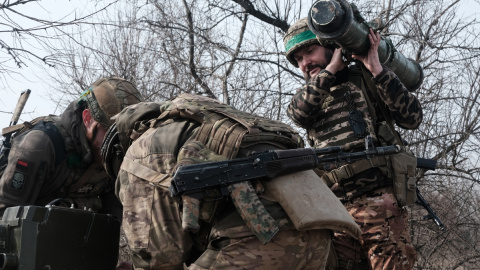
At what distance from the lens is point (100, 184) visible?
Answer: 15.1ft

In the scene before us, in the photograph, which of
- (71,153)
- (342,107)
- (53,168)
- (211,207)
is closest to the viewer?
(211,207)

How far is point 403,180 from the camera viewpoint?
3.80m

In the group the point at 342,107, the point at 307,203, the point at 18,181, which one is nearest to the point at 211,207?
the point at 307,203

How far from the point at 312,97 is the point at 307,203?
4.01 feet

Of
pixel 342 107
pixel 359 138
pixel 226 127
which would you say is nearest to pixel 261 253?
pixel 226 127

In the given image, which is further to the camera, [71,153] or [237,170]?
[71,153]

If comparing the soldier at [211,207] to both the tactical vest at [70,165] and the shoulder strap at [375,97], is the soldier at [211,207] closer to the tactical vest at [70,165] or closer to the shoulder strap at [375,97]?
the shoulder strap at [375,97]

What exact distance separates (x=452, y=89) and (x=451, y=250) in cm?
172

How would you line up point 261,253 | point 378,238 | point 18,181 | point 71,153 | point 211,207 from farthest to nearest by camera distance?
1. point 71,153
2. point 18,181
3. point 378,238
4. point 211,207
5. point 261,253

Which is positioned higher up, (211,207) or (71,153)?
(71,153)

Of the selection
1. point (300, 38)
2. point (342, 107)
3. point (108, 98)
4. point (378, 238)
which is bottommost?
point (378, 238)

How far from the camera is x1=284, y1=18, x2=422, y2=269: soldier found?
12.1 ft

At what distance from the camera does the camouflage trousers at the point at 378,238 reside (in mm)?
3645

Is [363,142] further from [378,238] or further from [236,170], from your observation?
[236,170]
